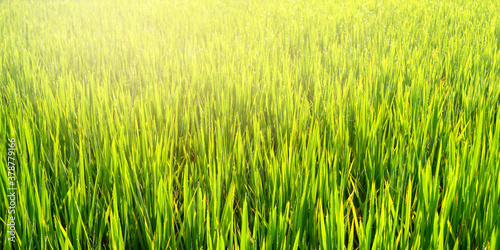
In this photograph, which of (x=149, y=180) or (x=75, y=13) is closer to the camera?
(x=149, y=180)

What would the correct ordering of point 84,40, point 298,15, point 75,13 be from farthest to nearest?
point 75,13 < point 298,15 < point 84,40

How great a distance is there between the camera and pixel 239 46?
2371 mm

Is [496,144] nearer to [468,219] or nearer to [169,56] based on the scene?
[468,219]

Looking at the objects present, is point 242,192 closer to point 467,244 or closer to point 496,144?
point 467,244

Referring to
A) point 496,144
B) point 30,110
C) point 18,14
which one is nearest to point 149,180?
point 30,110

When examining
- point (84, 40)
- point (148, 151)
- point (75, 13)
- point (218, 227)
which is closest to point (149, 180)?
point (148, 151)

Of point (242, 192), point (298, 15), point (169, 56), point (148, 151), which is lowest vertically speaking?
point (242, 192)

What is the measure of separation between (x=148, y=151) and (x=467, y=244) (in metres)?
0.78

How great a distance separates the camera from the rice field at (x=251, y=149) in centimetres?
77

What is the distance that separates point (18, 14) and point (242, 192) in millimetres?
4242

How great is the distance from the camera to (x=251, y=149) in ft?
3.79

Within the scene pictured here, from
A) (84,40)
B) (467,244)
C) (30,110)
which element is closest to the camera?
(467,244)

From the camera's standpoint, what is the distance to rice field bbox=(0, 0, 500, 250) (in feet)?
2.52

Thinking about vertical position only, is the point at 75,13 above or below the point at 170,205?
above
